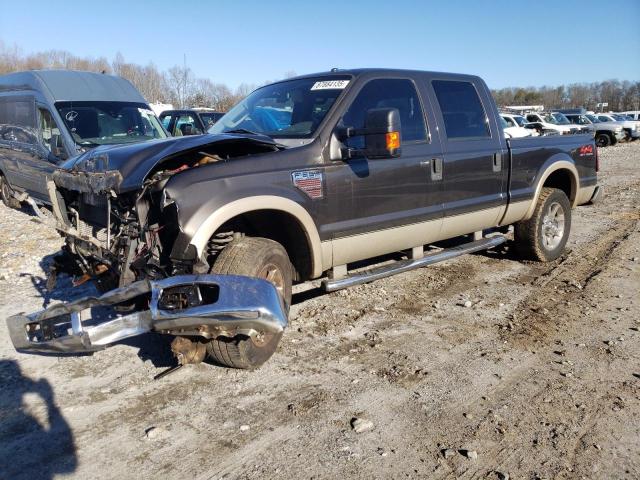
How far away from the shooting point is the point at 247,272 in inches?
139

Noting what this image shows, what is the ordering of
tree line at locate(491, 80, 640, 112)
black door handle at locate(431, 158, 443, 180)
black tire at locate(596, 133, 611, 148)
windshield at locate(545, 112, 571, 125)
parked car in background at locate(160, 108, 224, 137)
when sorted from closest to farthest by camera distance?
black door handle at locate(431, 158, 443, 180)
parked car in background at locate(160, 108, 224, 137)
windshield at locate(545, 112, 571, 125)
black tire at locate(596, 133, 611, 148)
tree line at locate(491, 80, 640, 112)

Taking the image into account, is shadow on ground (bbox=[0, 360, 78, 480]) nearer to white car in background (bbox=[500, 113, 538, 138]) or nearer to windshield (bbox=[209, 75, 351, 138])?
windshield (bbox=[209, 75, 351, 138])

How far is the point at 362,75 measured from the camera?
4535mm

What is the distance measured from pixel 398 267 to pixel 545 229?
2580mm

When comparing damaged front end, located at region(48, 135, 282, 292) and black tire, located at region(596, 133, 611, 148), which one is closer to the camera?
damaged front end, located at region(48, 135, 282, 292)

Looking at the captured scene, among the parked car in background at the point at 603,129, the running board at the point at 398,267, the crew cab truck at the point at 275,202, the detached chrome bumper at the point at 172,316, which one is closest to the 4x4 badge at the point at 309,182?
the crew cab truck at the point at 275,202

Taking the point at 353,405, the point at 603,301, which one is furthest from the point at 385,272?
the point at 603,301

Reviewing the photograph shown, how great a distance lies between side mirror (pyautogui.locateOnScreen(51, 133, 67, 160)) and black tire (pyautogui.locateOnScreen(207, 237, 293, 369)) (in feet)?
18.0

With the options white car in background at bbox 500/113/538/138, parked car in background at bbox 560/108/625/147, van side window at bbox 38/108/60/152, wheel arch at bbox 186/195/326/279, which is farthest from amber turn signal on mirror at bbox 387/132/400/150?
parked car in background at bbox 560/108/625/147

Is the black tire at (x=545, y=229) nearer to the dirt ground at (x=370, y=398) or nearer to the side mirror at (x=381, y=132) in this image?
the dirt ground at (x=370, y=398)

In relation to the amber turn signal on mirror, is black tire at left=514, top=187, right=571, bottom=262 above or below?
below

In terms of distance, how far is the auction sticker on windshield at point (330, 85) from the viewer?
446 centimetres

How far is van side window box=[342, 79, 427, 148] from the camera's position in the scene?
439 cm

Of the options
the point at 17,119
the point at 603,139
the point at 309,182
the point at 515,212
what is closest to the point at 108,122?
the point at 17,119
